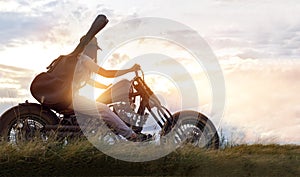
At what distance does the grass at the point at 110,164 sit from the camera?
876 centimetres

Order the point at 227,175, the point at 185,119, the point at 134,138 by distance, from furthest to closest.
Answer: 1. the point at 185,119
2. the point at 134,138
3. the point at 227,175

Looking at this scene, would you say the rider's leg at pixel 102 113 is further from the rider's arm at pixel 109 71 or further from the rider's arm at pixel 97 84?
the rider's arm at pixel 109 71

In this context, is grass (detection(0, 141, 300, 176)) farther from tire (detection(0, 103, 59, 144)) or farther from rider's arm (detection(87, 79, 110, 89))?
rider's arm (detection(87, 79, 110, 89))

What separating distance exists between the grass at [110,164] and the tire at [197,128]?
0.83 meters

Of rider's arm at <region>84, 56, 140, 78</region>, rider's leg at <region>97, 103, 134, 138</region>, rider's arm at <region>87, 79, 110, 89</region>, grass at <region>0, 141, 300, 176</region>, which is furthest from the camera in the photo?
rider's arm at <region>87, 79, 110, 89</region>

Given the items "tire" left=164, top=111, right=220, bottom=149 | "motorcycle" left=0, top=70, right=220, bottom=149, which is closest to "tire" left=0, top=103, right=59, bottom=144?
"motorcycle" left=0, top=70, right=220, bottom=149

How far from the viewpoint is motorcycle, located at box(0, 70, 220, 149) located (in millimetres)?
9875

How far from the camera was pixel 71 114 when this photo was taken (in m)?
9.98

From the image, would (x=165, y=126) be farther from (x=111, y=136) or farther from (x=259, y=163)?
(x=259, y=163)

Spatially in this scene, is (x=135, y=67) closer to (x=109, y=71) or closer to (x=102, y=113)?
(x=109, y=71)

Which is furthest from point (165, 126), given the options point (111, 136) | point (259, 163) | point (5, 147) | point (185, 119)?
point (5, 147)

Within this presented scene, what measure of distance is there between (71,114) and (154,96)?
136cm

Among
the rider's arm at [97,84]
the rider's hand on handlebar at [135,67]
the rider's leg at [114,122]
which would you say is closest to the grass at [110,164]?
the rider's leg at [114,122]

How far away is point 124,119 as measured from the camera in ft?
32.4
